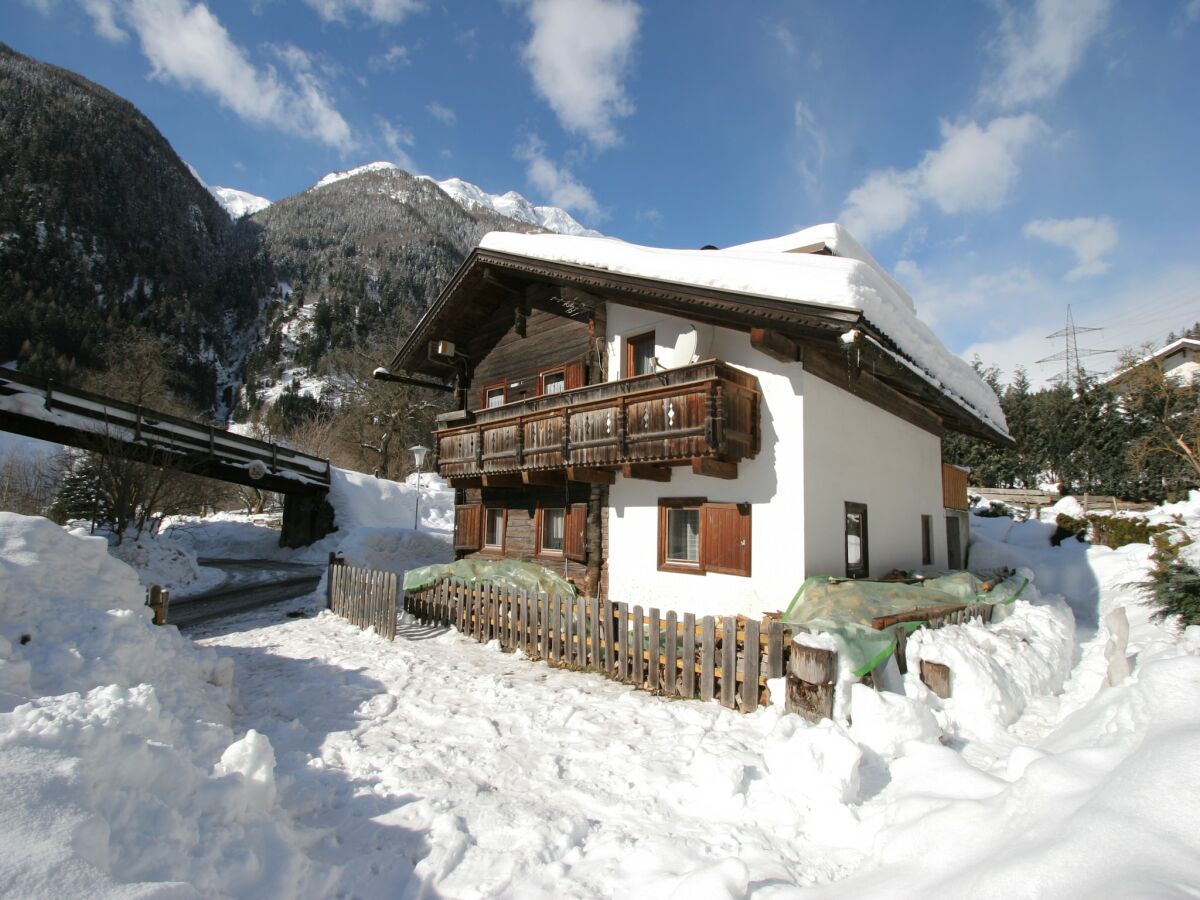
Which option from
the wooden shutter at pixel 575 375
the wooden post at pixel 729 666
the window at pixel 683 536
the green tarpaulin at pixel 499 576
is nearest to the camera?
the wooden post at pixel 729 666

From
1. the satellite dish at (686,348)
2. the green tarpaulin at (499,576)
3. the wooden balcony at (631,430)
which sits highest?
the satellite dish at (686,348)

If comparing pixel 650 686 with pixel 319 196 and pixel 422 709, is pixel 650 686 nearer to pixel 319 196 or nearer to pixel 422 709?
pixel 422 709

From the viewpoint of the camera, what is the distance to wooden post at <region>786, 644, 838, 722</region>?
594cm

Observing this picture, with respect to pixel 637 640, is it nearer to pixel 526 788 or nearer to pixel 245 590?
pixel 526 788

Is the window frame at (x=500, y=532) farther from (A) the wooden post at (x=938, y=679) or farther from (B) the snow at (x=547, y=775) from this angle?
(A) the wooden post at (x=938, y=679)

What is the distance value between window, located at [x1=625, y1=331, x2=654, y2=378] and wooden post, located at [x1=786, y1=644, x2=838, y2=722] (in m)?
7.83

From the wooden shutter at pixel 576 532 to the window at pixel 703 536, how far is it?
6.62 feet

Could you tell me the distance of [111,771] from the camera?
331 centimetres

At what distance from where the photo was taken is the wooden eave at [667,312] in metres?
9.25

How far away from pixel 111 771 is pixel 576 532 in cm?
1019

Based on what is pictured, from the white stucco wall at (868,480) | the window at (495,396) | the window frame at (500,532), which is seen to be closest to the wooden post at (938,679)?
the white stucco wall at (868,480)

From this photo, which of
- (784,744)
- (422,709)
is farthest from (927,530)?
(422,709)

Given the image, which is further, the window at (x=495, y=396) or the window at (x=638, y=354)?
the window at (x=495, y=396)

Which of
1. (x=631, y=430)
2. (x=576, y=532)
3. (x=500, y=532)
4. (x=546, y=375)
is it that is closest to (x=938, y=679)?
(x=631, y=430)
